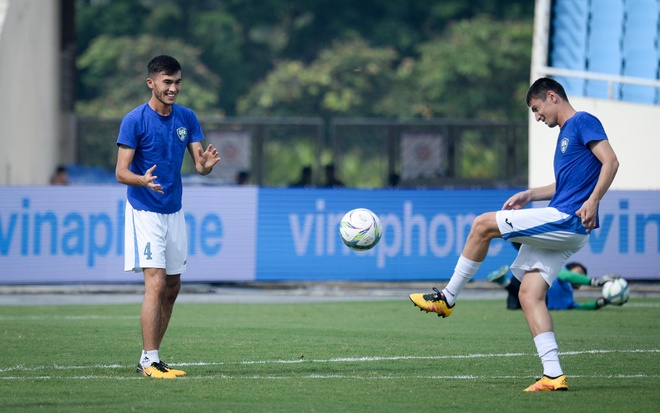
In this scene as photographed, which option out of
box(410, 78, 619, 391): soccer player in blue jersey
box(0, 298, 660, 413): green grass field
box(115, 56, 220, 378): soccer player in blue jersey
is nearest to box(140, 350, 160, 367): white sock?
box(115, 56, 220, 378): soccer player in blue jersey

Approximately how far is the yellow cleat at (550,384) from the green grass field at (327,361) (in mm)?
74

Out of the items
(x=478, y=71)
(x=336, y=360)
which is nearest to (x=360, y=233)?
(x=336, y=360)

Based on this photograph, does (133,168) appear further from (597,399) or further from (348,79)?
(348,79)

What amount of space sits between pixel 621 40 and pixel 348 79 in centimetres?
1946

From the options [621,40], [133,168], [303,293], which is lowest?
[303,293]

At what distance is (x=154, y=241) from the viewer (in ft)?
29.0

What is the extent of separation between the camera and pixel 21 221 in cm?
1728

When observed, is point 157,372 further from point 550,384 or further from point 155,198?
point 550,384

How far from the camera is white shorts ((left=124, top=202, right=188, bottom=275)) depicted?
28.9 ft

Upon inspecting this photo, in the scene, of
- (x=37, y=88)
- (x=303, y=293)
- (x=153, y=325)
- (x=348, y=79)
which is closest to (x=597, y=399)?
(x=153, y=325)

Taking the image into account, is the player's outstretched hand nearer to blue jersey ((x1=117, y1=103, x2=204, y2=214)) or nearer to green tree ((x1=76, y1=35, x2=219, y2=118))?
blue jersey ((x1=117, y1=103, x2=204, y2=214))

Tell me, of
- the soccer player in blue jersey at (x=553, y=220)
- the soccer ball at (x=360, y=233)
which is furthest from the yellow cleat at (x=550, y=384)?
the soccer ball at (x=360, y=233)

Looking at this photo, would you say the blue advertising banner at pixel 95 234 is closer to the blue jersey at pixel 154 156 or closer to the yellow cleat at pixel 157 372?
the blue jersey at pixel 154 156

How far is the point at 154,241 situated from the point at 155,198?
33 cm
